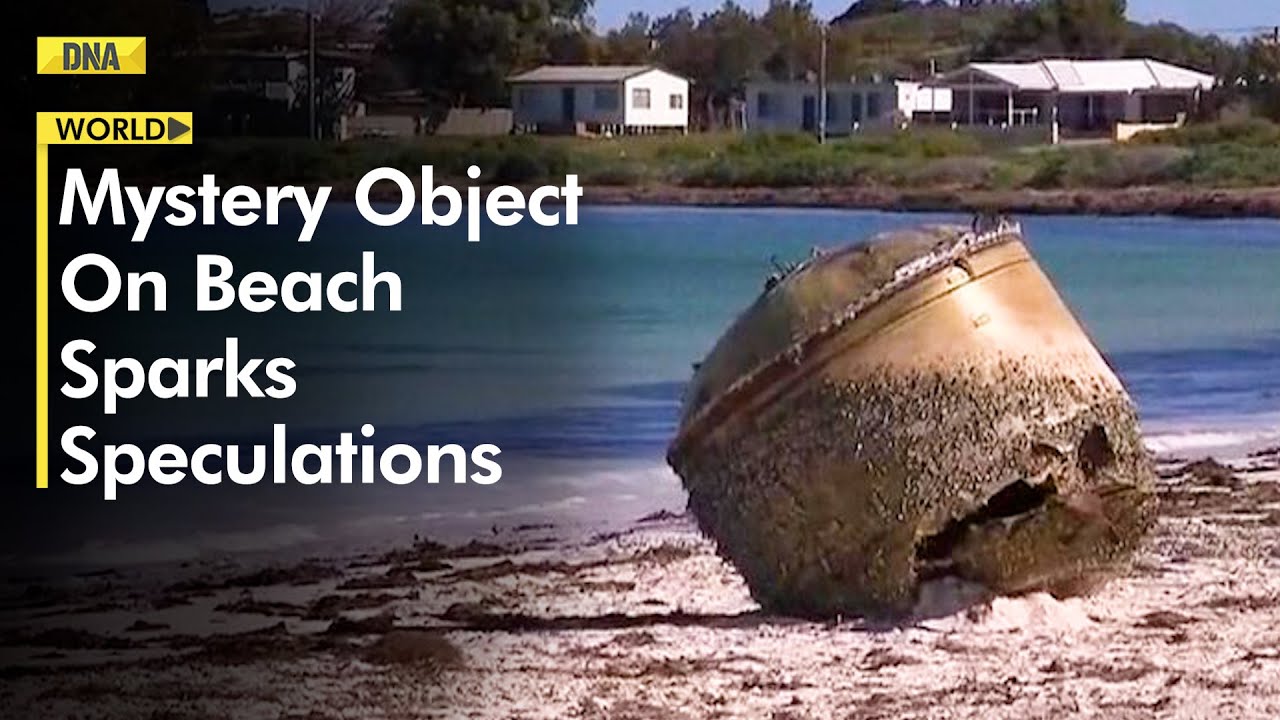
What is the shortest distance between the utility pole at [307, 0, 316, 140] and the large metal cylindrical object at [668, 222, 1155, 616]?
72 cm

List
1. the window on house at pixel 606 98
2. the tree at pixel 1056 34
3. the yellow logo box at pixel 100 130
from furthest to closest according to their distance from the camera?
the tree at pixel 1056 34, the window on house at pixel 606 98, the yellow logo box at pixel 100 130

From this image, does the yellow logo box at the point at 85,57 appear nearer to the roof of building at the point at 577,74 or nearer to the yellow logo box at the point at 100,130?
the yellow logo box at the point at 100,130

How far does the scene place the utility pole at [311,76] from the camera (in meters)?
3.68

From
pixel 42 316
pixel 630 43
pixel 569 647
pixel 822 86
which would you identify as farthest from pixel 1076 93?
pixel 42 316

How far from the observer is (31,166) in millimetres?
3592

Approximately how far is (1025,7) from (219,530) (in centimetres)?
157

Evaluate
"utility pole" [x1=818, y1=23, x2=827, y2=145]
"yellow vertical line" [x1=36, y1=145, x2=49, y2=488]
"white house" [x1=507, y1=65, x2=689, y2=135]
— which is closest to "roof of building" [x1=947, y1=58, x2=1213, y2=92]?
"utility pole" [x1=818, y1=23, x2=827, y2=145]

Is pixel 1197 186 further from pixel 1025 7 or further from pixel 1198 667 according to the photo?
pixel 1198 667

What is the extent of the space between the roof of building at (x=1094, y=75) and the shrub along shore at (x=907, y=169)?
0.29 ft

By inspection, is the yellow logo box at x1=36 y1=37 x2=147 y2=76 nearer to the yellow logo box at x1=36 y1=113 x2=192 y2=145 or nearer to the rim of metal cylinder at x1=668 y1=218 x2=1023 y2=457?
the yellow logo box at x1=36 y1=113 x2=192 y2=145

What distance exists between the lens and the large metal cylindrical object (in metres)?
3.89

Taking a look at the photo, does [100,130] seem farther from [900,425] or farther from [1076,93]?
[1076,93]

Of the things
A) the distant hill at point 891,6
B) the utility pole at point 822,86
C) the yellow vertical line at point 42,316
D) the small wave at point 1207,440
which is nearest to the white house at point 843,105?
the utility pole at point 822,86

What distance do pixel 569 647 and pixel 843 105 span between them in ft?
3.23
